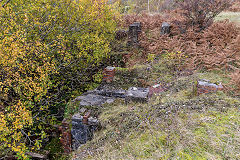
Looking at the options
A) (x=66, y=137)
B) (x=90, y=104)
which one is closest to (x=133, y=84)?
(x=90, y=104)

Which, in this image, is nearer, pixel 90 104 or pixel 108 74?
pixel 90 104

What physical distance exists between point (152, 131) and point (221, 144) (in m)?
Result: 1.32

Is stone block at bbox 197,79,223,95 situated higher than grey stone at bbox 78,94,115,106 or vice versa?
stone block at bbox 197,79,223,95

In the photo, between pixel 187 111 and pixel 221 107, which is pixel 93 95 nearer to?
pixel 187 111

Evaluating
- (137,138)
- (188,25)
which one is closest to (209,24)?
(188,25)

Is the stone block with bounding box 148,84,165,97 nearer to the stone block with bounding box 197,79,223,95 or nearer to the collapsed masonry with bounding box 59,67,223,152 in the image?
the collapsed masonry with bounding box 59,67,223,152

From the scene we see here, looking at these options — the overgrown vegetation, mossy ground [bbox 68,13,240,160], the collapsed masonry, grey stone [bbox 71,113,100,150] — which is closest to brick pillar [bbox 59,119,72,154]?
the collapsed masonry

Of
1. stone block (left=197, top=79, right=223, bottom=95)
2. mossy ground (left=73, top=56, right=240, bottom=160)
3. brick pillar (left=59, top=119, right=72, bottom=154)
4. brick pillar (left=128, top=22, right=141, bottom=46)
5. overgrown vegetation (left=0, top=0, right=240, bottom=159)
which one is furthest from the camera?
brick pillar (left=128, top=22, right=141, bottom=46)

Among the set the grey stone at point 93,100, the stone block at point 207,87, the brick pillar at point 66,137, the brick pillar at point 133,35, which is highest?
the brick pillar at point 133,35

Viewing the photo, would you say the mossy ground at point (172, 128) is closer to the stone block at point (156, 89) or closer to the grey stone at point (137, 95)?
the grey stone at point (137, 95)

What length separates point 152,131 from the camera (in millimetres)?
3584

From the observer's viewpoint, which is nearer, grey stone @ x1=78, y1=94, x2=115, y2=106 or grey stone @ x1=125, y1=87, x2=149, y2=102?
grey stone @ x1=125, y1=87, x2=149, y2=102

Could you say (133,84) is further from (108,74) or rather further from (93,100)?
(93,100)

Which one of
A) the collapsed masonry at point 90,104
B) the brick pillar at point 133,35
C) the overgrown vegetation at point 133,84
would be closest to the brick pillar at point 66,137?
the collapsed masonry at point 90,104
